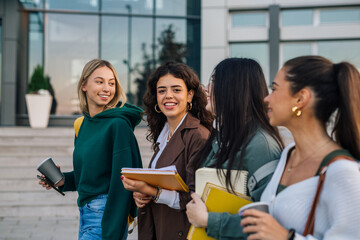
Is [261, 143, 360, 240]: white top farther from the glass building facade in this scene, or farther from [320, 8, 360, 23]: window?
[320, 8, 360, 23]: window

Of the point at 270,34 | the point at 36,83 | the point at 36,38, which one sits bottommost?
the point at 36,83

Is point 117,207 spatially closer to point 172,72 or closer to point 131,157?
point 131,157

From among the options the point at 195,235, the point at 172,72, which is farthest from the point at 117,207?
the point at 172,72

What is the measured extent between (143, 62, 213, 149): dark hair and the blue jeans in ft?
2.25

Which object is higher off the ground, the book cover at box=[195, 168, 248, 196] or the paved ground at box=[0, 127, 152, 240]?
the book cover at box=[195, 168, 248, 196]

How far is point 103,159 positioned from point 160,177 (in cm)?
65

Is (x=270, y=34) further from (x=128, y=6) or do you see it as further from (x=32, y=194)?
(x=32, y=194)

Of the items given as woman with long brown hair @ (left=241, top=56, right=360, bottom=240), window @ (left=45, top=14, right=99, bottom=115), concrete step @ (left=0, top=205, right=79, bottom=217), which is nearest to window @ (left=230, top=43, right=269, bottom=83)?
window @ (left=45, top=14, right=99, bottom=115)

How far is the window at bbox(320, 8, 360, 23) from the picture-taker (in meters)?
12.8

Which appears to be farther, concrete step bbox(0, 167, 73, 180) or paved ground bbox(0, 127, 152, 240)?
concrete step bbox(0, 167, 73, 180)

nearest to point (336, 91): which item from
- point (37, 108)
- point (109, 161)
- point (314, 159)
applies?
point (314, 159)

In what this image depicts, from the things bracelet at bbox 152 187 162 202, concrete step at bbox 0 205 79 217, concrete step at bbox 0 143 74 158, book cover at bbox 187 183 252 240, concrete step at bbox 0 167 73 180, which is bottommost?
concrete step at bbox 0 205 79 217

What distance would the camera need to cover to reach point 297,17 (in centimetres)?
1296

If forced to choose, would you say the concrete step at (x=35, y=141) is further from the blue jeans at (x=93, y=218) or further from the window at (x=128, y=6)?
the blue jeans at (x=93, y=218)
